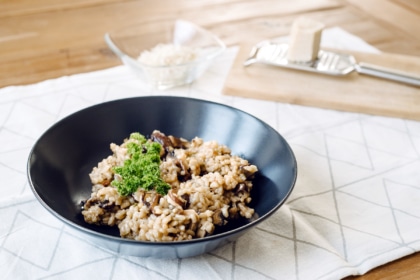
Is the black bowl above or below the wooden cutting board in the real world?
above

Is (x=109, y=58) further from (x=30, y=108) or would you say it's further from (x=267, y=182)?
(x=267, y=182)

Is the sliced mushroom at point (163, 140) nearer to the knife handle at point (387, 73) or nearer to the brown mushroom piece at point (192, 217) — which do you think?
the brown mushroom piece at point (192, 217)

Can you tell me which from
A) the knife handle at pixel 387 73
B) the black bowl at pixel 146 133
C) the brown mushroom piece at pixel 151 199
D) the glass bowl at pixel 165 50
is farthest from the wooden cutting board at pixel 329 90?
the brown mushroom piece at pixel 151 199

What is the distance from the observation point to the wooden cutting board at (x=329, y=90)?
1683 mm

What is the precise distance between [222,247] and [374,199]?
44 centimetres

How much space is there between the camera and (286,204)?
127cm

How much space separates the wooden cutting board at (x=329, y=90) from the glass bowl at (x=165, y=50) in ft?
0.42

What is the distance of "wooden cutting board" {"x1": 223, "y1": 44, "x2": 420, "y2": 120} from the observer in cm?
168

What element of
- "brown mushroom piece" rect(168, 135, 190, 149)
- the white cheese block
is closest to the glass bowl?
the white cheese block

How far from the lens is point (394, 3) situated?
8.18 ft

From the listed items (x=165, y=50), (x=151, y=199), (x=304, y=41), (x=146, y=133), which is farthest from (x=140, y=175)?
(x=304, y=41)

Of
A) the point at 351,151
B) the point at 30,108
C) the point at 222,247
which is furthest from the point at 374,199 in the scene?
the point at 30,108

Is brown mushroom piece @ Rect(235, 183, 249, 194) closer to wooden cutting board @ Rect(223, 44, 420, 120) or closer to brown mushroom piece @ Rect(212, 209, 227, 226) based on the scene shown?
brown mushroom piece @ Rect(212, 209, 227, 226)

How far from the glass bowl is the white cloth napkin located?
0.19ft
